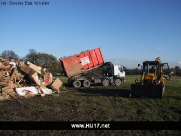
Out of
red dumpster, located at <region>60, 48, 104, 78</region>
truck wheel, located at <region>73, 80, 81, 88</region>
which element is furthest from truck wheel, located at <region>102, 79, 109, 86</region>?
truck wheel, located at <region>73, 80, 81, 88</region>

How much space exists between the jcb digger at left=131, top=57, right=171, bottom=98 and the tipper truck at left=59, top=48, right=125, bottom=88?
7.53 metres

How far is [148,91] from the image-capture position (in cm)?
1141

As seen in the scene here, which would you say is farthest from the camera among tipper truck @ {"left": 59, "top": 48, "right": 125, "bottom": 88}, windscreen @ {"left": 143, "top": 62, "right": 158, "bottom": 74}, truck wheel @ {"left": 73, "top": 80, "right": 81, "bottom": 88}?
truck wheel @ {"left": 73, "top": 80, "right": 81, "bottom": 88}

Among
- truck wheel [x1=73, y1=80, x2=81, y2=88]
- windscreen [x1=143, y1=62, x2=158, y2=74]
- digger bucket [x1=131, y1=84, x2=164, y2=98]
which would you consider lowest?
truck wheel [x1=73, y1=80, x2=81, y2=88]

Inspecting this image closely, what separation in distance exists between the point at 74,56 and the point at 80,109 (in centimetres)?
1103

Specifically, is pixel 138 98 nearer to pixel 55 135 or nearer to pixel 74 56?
pixel 55 135

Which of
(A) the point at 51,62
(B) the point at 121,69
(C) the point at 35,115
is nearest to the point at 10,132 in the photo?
(C) the point at 35,115

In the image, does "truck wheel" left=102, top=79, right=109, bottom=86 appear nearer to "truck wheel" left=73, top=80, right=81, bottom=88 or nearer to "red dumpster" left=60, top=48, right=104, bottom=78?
"red dumpster" left=60, top=48, right=104, bottom=78

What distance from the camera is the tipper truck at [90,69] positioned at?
19.3m

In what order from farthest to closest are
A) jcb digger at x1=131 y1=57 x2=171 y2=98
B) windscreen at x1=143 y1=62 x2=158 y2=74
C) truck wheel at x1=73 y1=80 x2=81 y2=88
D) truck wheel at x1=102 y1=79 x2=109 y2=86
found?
truck wheel at x1=102 y1=79 x2=109 y2=86 < truck wheel at x1=73 y1=80 x2=81 y2=88 < windscreen at x1=143 y1=62 x2=158 y2=74 < jcb digger at x1=131 y1=57 x2=171 y2=98

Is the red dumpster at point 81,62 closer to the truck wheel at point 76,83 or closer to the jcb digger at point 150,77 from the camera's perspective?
the truck wheel at point 76,83

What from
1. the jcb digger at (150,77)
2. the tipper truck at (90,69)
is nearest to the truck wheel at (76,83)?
the tipper truck at (90,69)

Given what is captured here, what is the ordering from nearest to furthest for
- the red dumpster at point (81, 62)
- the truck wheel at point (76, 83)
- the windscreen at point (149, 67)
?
the windscreen at point (149, 67)
the red dumpster at point (81, 62)
the truck wheel at point (76, 83)

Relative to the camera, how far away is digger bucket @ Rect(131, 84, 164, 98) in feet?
36.7
